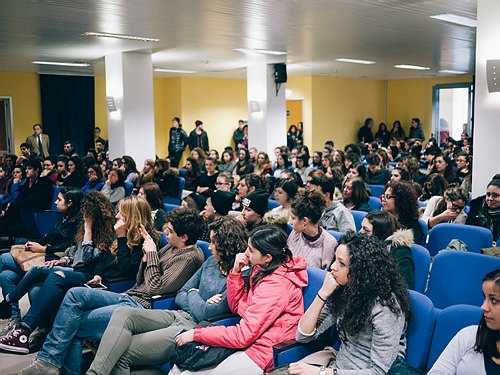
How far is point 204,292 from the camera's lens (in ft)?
12.5

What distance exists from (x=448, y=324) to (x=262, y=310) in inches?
37.8

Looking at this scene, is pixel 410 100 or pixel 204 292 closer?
pixel 204 292

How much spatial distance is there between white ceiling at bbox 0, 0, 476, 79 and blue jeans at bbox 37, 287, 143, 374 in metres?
3.53

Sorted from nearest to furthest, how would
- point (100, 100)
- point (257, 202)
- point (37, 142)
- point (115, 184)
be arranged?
1. point (257, 202)
2. point (115, 184)
3. point (37, 142)
4. point (100, 100)

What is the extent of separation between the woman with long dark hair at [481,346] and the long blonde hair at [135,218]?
2.62 meters

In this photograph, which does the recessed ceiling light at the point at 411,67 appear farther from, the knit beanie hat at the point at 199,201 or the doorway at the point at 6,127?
the knit beanie hat at the point at 199,201

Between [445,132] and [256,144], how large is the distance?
10.2m

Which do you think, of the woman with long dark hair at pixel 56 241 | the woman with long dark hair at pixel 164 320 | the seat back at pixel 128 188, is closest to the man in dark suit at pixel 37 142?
the seat back at pixel 128 188

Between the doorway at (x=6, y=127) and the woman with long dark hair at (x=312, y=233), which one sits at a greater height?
the doorway at (x=6, y=127)

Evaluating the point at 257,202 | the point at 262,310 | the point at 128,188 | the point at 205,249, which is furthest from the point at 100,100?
the point at 262,310

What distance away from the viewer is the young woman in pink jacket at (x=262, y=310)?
320cm

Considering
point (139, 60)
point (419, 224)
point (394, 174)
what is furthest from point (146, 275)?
point (139, 60)

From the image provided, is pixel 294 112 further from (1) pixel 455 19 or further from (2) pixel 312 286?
(2) pixel 312 286

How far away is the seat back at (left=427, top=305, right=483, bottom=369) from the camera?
269 centimetres
